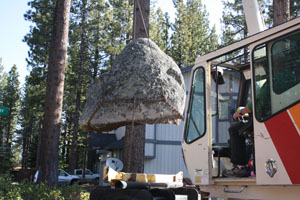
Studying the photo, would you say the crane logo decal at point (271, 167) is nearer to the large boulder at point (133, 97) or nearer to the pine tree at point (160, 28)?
the large boulder at point (133, 97)

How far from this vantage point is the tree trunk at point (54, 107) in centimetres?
1047

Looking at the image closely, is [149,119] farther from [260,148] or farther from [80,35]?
[80,35]

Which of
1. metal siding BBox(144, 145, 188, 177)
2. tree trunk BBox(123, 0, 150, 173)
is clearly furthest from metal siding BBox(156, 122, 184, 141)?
tree trunk BBox(123, 0, 150, 173)

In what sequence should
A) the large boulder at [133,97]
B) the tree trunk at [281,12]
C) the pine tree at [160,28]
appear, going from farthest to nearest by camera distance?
the pine tree at [160,28] → the tree trunk at [281,12] → the large boulder at [133,97]

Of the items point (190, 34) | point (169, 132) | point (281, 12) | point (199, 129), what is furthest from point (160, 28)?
point (199, 129)

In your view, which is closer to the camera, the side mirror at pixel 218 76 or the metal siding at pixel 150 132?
the side mirror at pixel 218 76

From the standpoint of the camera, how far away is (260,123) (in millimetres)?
4848

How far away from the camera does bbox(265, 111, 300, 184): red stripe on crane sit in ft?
14.3

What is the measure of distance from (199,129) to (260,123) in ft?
4.21

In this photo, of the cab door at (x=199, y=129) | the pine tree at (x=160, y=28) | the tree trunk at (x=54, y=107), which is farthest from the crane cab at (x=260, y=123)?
the pine tree at (x=160, y=28)

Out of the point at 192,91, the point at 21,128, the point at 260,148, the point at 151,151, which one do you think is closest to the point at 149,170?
the point at 151,151

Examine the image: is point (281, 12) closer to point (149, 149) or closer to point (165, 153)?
point (149, 149)

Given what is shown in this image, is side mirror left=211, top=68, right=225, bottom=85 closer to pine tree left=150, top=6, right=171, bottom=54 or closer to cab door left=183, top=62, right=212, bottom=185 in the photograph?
cab door left=183, top=62, right=212, bottom=185

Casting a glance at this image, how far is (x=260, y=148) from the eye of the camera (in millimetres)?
4750
